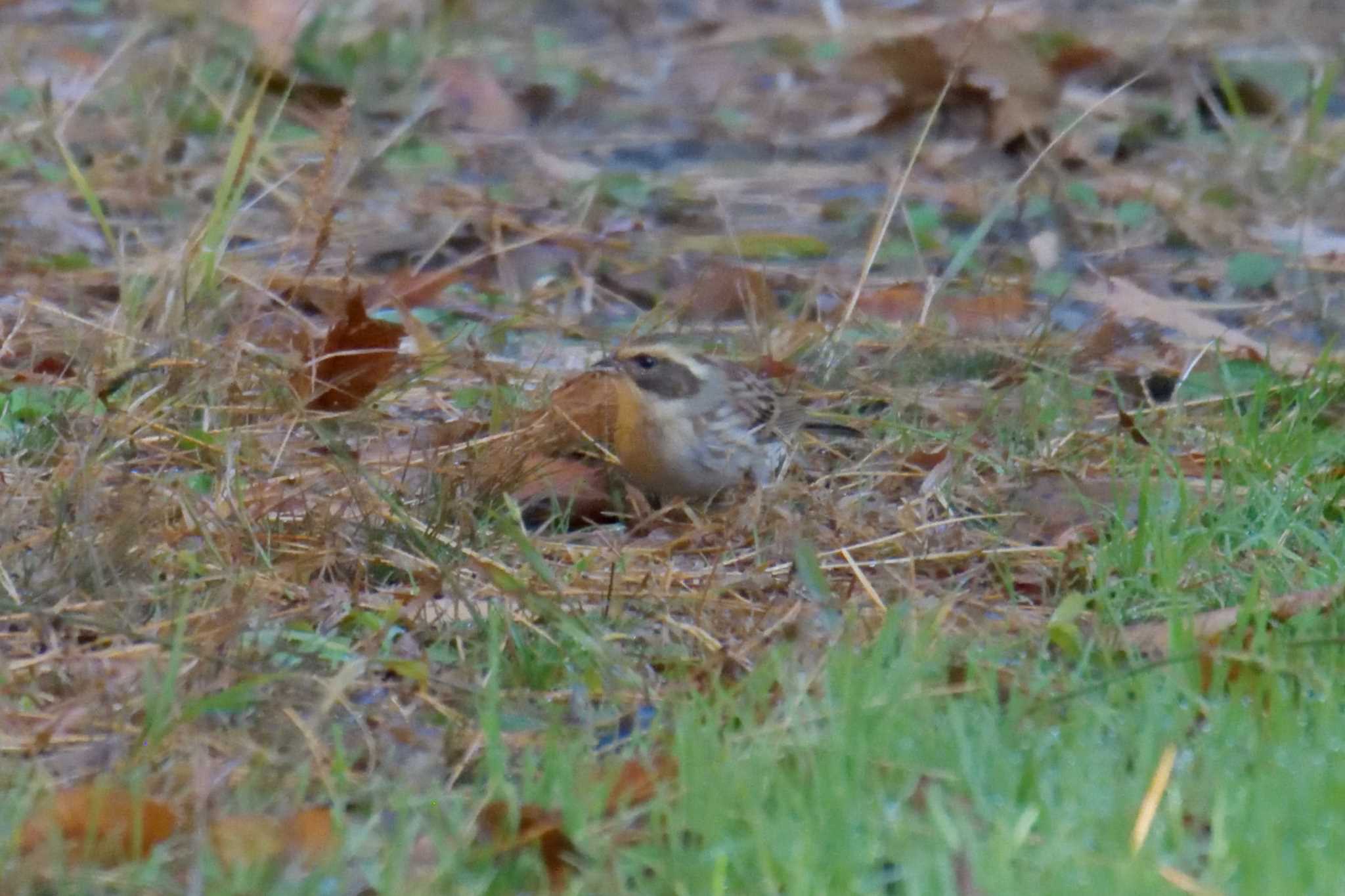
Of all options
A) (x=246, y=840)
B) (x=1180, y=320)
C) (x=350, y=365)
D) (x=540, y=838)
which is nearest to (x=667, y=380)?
(x=350, y=365)

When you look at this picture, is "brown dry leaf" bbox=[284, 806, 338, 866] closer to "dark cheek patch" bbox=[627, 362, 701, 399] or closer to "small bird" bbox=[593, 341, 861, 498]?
"small bird" bbox=[593, 341, 861, 498]

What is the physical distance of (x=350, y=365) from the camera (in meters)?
5.49

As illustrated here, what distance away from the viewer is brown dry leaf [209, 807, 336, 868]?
2996 mm

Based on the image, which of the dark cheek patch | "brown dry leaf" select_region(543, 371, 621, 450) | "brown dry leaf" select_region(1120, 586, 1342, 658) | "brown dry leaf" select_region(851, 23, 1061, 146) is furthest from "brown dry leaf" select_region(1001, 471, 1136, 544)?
"brown dry leaf" select_region(851, 23, 1061, 146)

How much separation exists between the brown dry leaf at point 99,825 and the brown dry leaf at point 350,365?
2.38 meters

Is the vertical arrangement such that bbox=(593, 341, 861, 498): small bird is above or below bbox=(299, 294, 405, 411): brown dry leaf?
below

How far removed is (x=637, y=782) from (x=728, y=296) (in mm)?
3559

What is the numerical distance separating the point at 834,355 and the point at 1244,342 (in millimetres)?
1314

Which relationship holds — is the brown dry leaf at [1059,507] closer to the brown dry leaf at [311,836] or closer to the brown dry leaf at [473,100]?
the brown dry leaf at [311,836]

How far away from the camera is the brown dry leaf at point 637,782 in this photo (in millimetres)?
3217

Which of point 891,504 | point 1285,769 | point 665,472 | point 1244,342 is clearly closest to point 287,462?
point 665,472

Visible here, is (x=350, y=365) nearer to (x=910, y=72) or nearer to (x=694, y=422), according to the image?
(x=694, y=422)

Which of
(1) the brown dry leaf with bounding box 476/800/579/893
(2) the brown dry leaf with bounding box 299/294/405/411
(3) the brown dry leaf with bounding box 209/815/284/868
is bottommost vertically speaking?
(2) the brown dry leaf with bounding box 299/294/405/411

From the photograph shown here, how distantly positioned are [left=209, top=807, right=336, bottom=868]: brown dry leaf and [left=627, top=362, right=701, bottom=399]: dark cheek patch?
2.57m
